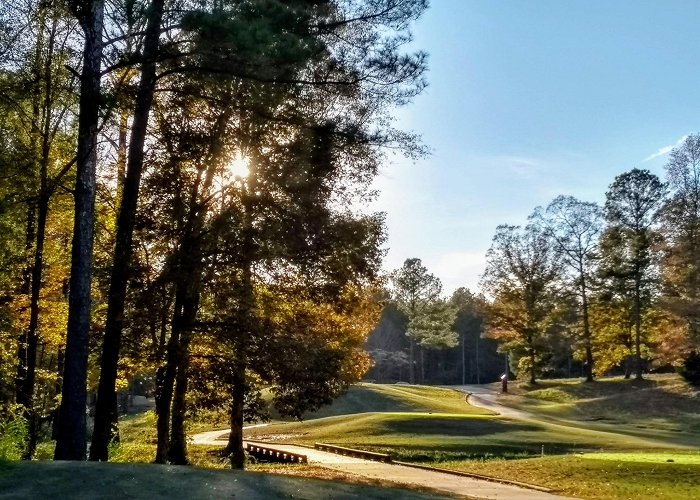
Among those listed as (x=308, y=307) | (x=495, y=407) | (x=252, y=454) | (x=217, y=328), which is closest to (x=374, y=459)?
(x=252, y=454)

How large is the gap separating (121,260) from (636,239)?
142 ft

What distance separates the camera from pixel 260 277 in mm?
14695

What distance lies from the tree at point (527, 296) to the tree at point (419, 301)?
1489 centimetres

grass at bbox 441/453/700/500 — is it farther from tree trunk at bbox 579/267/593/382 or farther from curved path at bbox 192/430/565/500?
tree trunk at bbox 579/267/593/382

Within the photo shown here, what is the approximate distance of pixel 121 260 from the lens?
13445 mm

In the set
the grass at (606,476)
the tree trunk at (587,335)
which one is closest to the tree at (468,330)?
the tree trunk at (587,335)

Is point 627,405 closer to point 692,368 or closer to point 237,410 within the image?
point 692,368

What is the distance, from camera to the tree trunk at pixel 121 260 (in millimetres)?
13125

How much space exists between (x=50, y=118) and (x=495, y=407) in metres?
36.9

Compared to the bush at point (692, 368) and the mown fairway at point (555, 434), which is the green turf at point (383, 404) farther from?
the bush at point (692, 368)

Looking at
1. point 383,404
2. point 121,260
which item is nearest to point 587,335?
point 383,404

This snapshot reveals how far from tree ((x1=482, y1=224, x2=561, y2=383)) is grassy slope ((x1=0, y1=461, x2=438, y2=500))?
150ft

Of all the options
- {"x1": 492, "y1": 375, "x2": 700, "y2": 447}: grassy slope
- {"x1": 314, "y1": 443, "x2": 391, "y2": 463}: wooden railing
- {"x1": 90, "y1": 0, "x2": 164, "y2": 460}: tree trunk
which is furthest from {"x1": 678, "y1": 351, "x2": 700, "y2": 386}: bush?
{"x1": 90, "y1": 0, "x2": 164, "y2": 460}: tree trunk

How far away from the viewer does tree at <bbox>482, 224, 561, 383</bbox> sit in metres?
54.0
